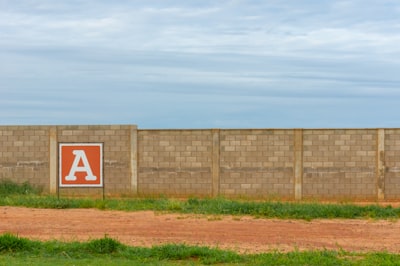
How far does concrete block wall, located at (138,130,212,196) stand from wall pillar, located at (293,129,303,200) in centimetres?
309

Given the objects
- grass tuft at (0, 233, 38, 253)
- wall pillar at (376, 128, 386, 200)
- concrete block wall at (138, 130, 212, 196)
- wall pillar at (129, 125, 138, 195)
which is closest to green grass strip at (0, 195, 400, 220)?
concrete block wall at (138, 130, 212, 196)

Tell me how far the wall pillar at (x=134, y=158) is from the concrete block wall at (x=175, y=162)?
13cm

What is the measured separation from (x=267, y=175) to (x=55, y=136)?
8.01m

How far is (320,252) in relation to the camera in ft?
42.8

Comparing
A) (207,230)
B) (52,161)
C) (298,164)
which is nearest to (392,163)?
(298,164)

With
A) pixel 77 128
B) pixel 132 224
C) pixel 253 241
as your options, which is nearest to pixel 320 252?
pixel 253 241

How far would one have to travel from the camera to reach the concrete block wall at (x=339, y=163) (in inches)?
1038

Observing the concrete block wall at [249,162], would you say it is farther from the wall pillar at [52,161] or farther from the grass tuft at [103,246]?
Answer: the grass tuft at [103,246]

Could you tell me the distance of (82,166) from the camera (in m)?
23.4

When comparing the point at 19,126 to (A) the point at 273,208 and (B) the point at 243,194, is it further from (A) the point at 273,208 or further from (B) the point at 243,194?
(A) the point at 273,208

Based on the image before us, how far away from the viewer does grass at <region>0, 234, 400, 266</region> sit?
12266mm

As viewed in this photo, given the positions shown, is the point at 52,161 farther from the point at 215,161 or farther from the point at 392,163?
the point at 392,163

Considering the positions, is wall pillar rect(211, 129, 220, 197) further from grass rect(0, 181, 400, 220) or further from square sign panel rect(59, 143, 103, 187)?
square sign panel rect(59, 143, 103, 187)

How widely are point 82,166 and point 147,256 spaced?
11.0 m
